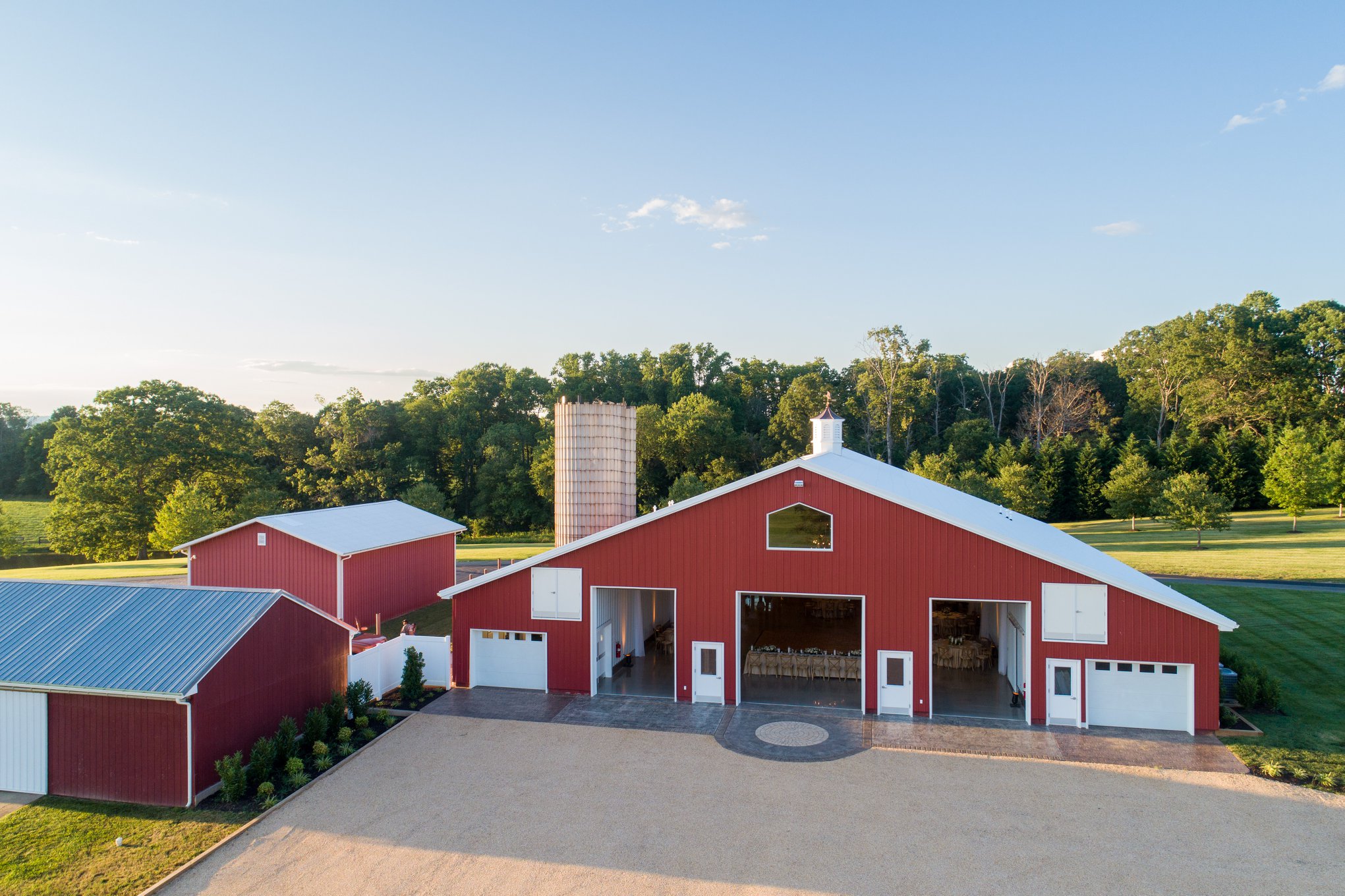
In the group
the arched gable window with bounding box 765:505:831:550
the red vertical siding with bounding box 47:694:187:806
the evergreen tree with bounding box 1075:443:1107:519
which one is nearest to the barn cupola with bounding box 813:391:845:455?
the arched gable window with bounding box 765:505:831:550

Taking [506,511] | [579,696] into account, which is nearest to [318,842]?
[579,696]

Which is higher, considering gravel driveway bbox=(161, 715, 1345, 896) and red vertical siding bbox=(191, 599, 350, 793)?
red vertical siding bbox=(191, 599, 350, 793)

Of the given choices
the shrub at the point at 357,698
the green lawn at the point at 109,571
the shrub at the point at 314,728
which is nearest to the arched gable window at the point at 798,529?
the shrub at the point at 357,698

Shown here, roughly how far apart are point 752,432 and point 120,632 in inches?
2168

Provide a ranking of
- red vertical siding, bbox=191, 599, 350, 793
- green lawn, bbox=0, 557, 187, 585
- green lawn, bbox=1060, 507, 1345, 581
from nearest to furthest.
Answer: red vertical siding, bbox=191, 599, 350, 793 → green lawn, bbox=1060, 507, 1345, 581 → green lawn, bbox=0, 557, 187, 585

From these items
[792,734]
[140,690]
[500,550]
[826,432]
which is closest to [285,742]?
[140,690]

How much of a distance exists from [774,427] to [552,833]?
162 ft

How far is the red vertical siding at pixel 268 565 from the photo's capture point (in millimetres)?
23141

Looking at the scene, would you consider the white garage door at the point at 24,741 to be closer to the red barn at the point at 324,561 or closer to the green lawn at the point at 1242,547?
the red barn at the point at 324,561

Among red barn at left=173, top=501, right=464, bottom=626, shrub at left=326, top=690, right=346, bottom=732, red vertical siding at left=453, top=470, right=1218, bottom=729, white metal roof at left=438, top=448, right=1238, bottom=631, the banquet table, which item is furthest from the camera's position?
red barn at left=173, top=501, right=464, bottom=626

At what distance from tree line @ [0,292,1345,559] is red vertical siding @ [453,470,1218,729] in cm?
2822

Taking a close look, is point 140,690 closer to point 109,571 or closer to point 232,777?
point 232,777

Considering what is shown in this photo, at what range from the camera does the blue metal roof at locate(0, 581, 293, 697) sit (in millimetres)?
11734

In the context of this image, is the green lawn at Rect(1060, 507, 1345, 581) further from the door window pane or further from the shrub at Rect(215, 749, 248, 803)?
the shrub at Rect(215, 749, 248, 803)
